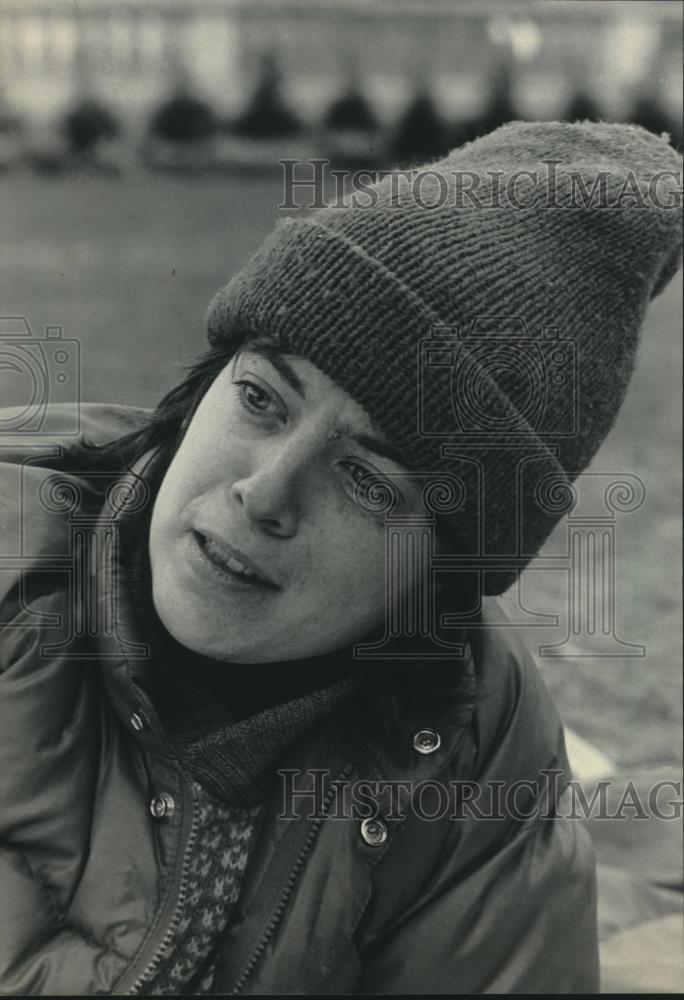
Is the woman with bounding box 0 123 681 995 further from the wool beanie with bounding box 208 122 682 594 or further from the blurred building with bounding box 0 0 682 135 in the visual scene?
the blurred building with bounding box 0 0 682 135

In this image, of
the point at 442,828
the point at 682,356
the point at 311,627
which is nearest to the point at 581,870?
the point at 442,828

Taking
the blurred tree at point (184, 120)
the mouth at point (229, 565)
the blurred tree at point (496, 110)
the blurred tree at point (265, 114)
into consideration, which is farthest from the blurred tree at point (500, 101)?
the mouth at point (229, 565)

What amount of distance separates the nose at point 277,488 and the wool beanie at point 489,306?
0.29 feet

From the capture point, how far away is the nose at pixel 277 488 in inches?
45.4

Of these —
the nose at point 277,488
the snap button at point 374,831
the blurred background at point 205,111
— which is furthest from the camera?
the blurred background at point 205,111

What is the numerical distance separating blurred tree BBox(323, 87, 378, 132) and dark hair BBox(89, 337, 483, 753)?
1.34 feet

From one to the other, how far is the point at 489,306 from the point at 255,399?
27 cm

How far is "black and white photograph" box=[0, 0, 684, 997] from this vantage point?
3.89 feet

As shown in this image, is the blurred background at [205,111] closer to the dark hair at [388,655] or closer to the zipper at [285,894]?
the dark hair at [388,655]

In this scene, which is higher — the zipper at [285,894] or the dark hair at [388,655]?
the dark hair at [388,655]

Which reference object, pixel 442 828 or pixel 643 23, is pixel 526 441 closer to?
pixel 442 828

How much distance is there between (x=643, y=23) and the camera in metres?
1.53

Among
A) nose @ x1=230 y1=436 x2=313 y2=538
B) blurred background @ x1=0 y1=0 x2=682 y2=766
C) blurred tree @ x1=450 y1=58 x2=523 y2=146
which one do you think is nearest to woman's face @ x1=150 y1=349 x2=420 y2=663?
nose @ x1=230 y1=436 x2=313 y2=538

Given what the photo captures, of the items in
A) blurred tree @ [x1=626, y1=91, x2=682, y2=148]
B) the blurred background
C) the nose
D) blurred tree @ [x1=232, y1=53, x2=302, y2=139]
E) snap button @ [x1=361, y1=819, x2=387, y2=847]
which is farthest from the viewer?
blurred tree @ [x1=626, y1=91, x2=682, y2=148]
